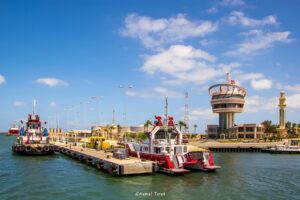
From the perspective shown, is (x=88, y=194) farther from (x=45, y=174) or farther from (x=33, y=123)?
(x=33, y=123)

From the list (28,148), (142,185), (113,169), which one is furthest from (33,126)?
(142,185)

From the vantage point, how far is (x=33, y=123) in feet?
288

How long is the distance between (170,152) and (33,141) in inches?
1771

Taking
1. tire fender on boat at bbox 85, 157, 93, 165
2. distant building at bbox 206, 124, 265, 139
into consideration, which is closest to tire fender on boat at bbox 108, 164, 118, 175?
tire fender on boat at bbox 85, 157, 93, 165

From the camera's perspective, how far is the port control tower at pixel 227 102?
187 metres

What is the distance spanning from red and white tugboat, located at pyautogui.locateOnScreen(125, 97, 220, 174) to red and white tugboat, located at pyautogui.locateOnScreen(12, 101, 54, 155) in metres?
31.9

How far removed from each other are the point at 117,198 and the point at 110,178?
11.7m

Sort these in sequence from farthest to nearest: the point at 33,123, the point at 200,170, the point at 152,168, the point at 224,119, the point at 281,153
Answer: the point at 224,119 < the point at 281,153 < the point at 33,123 < the point at 200,170 < the point at 152,168

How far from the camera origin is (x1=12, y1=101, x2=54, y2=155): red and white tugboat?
79.3 m

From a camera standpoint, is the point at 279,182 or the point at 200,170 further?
the point at 200,170

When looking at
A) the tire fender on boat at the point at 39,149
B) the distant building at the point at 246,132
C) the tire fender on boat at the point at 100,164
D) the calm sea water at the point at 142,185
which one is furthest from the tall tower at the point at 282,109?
the tire fender on boat at the point at 100,164

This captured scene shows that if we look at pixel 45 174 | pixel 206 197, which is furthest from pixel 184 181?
pixel 45 174

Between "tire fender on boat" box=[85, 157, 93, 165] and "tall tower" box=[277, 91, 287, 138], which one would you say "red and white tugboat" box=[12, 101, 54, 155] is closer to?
"tire fender on boat" box=[85, 157, 93, 165]

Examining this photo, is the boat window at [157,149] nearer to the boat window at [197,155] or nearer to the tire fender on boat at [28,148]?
the boat window at [197,155]
